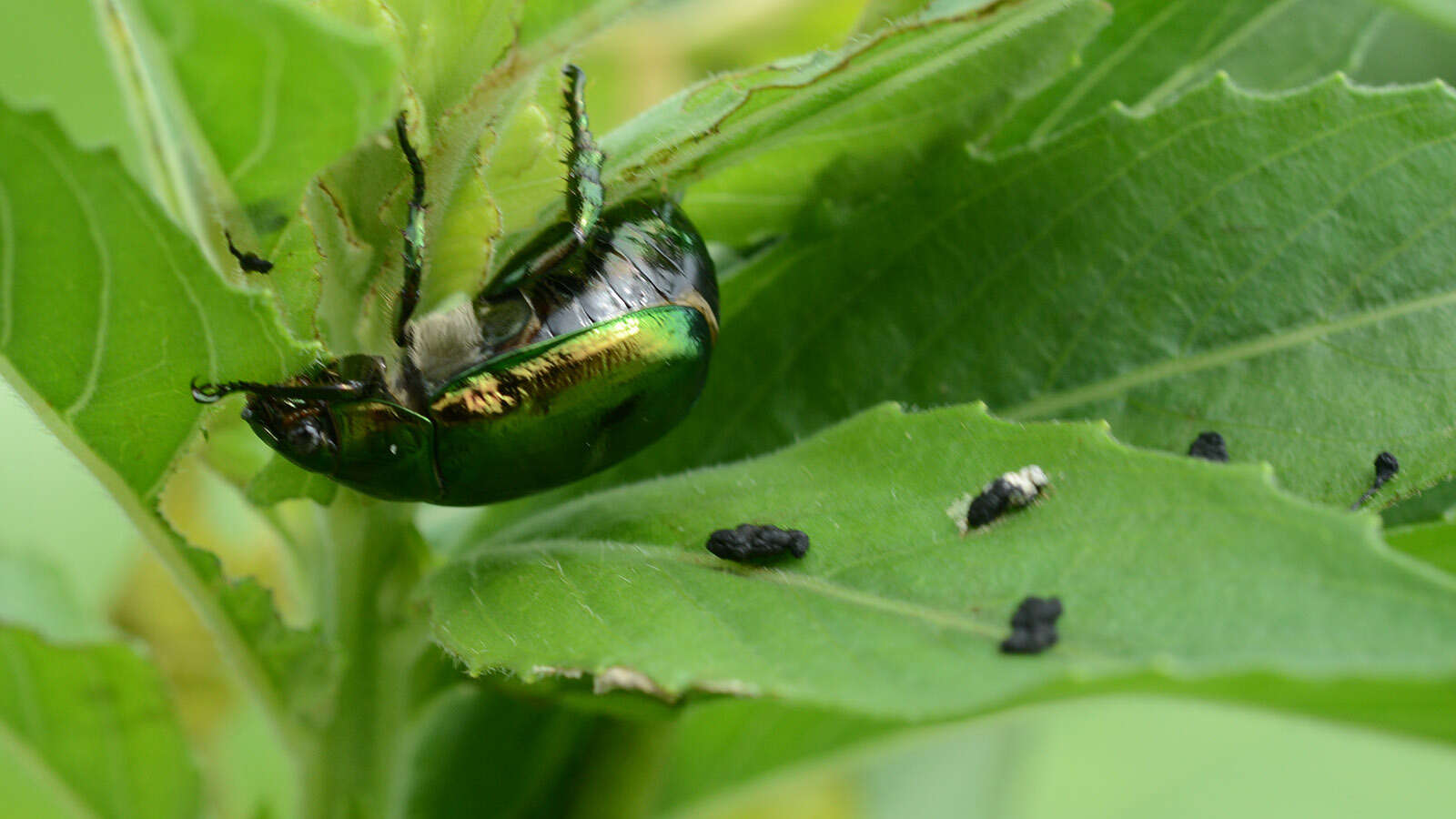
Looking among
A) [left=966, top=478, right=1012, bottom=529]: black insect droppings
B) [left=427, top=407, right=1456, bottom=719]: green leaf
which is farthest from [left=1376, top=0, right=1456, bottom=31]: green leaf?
[left=966, top=478, right=1012, bottom=529]: black insect droppings

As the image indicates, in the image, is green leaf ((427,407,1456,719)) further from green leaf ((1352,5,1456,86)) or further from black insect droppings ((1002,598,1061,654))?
green leaf ((1352,5,1456,86))

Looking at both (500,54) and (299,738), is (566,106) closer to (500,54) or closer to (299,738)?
(500,54)

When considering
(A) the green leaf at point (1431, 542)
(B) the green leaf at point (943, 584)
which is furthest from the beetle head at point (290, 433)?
(A) the green leaf at point (1431, 542)

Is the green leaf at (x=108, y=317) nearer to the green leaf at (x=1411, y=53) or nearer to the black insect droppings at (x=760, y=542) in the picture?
the black insect droppings at (x=760, y=542)

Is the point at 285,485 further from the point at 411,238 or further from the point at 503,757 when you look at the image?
the point at 503,757

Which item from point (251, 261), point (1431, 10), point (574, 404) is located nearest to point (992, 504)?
point (574, 404)

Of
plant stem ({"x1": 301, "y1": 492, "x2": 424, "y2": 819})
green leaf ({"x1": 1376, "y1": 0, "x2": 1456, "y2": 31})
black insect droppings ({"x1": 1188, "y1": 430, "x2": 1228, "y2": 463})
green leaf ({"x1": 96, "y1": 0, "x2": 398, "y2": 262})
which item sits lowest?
plant stem ({"x1": 301, "y1": 492, "x2": 424, "y2": 819})
